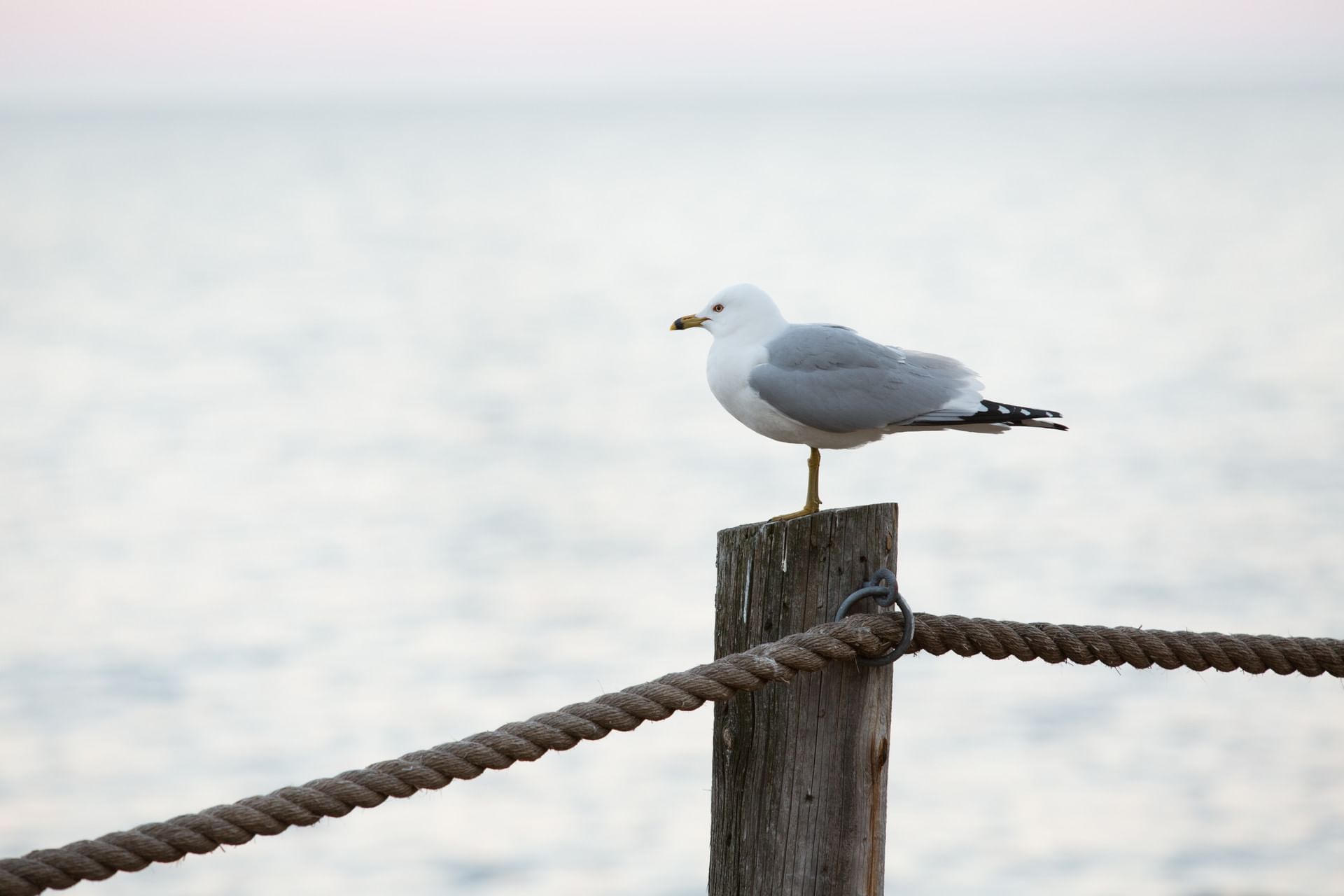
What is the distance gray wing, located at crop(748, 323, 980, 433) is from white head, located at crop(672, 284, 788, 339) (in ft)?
0.42

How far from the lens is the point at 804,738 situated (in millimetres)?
2400

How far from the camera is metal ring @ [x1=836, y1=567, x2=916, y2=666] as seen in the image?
238 cm

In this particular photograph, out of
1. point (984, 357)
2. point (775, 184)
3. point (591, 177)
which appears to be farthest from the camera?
point (591, 177)

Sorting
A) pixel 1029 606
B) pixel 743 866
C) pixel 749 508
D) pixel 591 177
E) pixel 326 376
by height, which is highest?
pixel 591 177

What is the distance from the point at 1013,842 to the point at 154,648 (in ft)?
16.2

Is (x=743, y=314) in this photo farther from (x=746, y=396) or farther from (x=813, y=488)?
(x=813, y=488)

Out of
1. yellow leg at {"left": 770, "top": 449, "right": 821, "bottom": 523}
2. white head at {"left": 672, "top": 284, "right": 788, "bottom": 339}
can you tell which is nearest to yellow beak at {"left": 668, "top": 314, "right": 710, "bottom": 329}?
white head at {"left": 672, "top": 284, "right": 788, "bottom": 339}

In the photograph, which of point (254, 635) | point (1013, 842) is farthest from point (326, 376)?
point (1013, 842)

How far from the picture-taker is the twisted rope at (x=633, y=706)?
1978mm

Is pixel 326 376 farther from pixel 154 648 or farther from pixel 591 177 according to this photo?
pixel 591 177

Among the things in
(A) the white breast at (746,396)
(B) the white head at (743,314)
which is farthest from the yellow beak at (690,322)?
(A) the white breast at (746,396)

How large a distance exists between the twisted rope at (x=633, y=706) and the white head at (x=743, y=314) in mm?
1169

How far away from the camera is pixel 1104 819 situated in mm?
6660

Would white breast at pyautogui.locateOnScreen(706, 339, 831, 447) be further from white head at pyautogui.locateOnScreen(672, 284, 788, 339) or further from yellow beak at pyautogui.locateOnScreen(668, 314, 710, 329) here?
yellow beak at pyautogui.locateOnScreen(668, 314, 710, 329)
